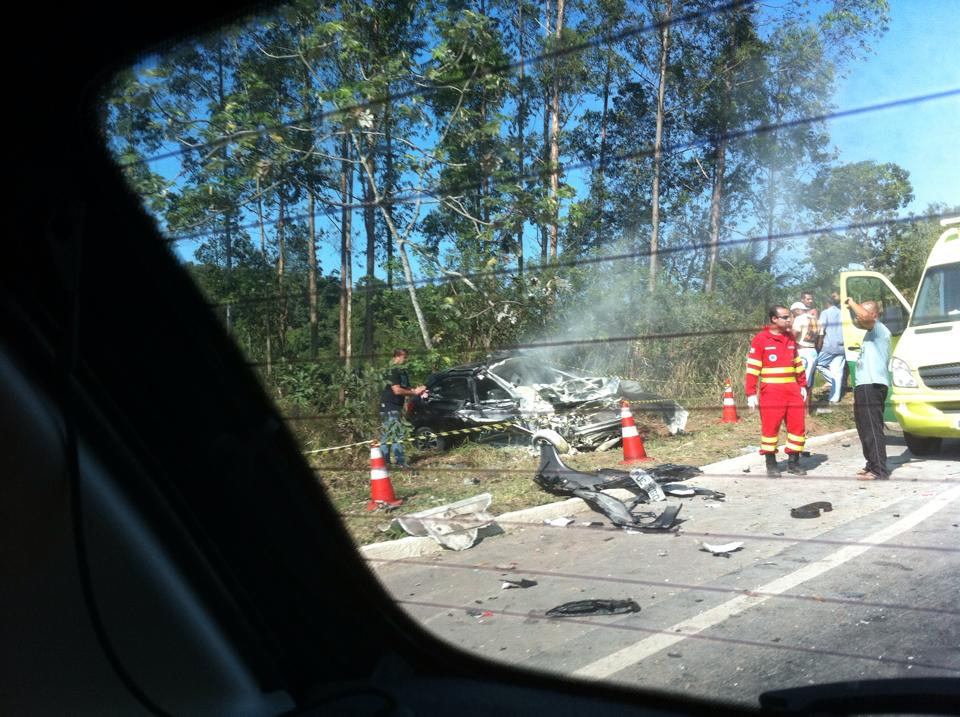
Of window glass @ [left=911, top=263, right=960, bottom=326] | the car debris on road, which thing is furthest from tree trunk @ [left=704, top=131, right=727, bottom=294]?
the car debris on road

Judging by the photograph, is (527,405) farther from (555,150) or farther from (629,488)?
(555,150)

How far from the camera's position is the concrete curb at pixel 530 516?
3.05 m

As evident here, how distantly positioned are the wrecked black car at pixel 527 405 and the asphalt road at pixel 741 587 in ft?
0.88

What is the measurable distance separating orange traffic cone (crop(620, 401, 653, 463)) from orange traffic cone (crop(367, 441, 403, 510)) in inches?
37.5

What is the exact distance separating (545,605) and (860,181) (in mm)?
1743

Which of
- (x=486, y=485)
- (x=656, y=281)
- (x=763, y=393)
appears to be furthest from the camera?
(x=486, y=485)

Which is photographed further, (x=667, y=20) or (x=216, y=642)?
(x=667, y=20)

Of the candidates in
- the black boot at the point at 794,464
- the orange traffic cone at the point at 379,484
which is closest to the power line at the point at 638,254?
the orange traffic cone at the point at 379,484

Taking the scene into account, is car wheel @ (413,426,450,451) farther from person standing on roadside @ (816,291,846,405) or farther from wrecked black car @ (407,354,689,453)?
person standing on roadside @ (816,291,846,405)

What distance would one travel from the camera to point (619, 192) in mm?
2662

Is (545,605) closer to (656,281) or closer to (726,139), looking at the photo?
(656,281)

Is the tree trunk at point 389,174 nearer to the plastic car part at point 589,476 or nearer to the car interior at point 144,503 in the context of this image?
the car interior at point 144,503

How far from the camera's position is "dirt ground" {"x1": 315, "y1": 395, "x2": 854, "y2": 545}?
10.1 ft

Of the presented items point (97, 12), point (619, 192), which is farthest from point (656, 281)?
point (97, 12)
